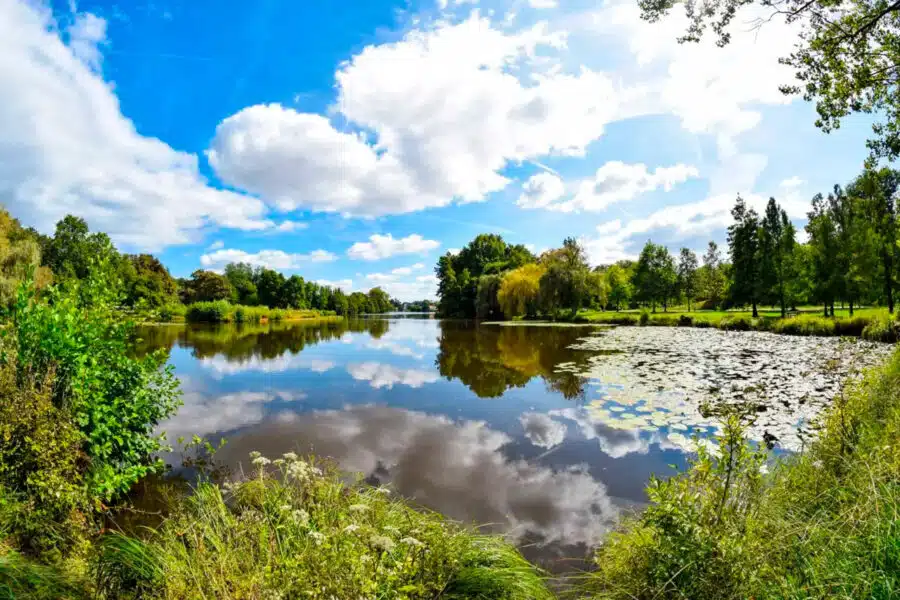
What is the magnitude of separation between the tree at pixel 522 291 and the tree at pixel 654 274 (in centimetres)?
1584

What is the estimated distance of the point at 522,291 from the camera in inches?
1837

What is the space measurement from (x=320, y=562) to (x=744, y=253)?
4452 cm

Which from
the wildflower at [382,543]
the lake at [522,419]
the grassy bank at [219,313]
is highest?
the grassy bank at [219,313]

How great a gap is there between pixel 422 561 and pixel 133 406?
16.7 ft

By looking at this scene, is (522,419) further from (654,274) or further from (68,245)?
(68,245)

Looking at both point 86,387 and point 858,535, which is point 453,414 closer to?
point 86,387

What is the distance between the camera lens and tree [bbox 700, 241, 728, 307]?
60.0 meters

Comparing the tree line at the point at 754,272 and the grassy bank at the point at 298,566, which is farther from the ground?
the tree line at the point at 754,272

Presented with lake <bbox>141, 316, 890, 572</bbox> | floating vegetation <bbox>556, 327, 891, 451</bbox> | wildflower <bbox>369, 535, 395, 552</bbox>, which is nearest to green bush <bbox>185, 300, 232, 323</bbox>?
lake <bbox>141, 316, 890, 572</bbox>

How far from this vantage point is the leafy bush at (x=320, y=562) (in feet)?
6.99

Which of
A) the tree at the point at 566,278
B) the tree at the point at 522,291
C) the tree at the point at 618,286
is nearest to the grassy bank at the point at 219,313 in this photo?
the tree at the point at 522,291

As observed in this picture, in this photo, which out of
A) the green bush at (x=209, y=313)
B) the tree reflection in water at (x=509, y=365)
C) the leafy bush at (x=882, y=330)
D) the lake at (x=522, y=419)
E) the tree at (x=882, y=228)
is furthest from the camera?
the green bush at (x=209, y=313)

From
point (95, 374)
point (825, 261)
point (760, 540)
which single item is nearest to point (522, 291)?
point (825, 261)

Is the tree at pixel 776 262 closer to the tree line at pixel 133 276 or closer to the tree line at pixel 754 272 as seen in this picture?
the tree line at pixel 754 272
